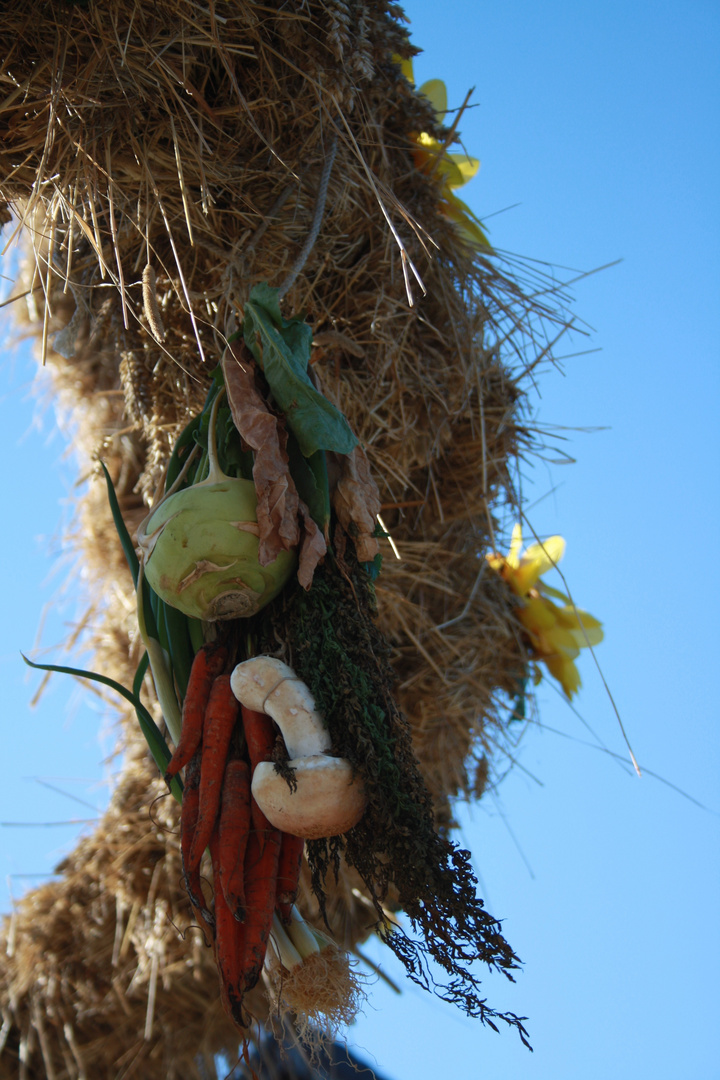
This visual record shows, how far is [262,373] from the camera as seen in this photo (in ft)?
4.07

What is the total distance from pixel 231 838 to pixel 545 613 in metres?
1.43

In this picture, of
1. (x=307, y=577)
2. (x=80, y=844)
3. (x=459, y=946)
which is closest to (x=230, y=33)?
(x=307, y=577)

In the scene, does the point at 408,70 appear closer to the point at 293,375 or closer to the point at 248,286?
the point at 248,286

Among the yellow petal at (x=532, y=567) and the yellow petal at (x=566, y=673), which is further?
the yellow petal at (x=532, y=567)

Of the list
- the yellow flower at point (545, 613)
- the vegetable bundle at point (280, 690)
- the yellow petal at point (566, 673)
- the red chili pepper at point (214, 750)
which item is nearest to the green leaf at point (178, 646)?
the vegetable bundle at point (280, 690)

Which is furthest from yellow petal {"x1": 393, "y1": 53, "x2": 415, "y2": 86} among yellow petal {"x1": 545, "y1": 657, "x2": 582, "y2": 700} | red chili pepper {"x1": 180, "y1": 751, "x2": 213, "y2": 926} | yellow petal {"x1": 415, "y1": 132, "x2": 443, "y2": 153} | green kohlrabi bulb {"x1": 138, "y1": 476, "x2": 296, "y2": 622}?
red chili pepper {"x1": 180, "y1": 751, "x2": 213, "y2": 926}

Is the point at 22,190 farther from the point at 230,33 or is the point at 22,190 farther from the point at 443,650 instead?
the point at 443,650

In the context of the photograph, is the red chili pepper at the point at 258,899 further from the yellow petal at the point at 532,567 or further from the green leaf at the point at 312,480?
the yellow petal at the point at 532,567

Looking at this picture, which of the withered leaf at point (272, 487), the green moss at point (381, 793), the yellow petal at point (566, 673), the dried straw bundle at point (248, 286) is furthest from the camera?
the yellow petal at point (566, 673)

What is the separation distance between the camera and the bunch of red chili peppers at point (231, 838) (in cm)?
97

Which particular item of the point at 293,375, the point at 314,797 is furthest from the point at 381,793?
the point at 293,375

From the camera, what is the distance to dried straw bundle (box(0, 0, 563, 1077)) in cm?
138

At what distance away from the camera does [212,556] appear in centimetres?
101

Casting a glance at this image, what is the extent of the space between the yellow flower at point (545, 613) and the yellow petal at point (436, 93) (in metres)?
0.98
